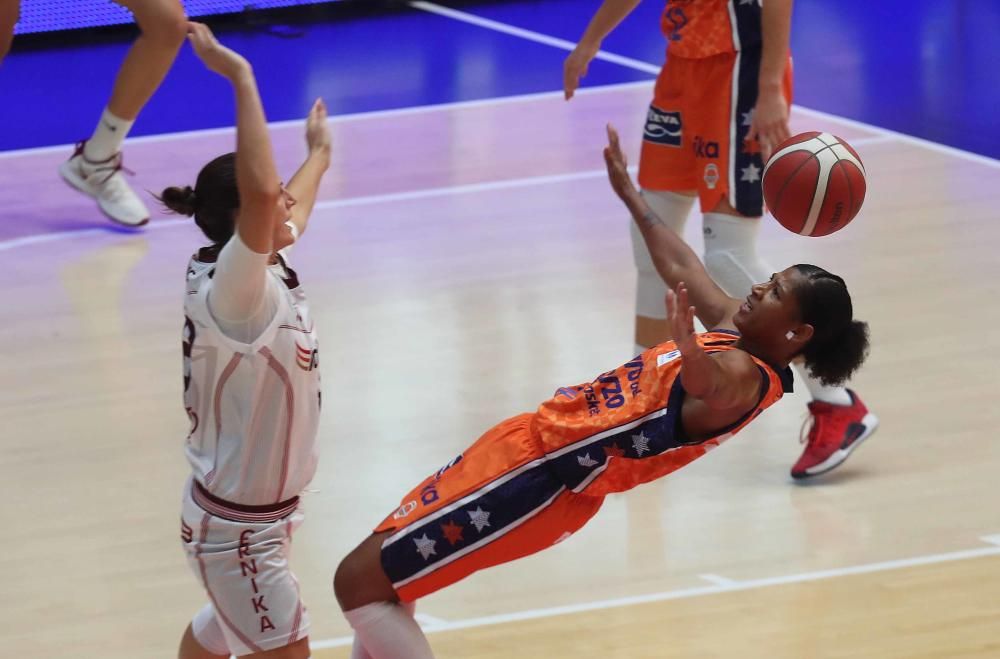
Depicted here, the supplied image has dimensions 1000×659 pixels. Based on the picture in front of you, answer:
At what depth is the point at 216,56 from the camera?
9.66 feet

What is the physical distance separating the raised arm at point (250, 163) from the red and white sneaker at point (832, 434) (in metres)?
2.55

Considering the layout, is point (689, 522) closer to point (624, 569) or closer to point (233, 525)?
point (624, 569)

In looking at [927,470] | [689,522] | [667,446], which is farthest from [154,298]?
[667,446]

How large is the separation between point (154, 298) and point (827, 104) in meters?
4.51

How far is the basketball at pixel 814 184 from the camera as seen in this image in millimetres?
4312

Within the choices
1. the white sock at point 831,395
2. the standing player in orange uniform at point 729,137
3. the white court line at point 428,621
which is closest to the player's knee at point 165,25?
the standing player in orange uniform at point 729,137

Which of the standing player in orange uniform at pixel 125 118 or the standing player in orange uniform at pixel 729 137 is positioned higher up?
the standing player in orange uniform at pixel 729 137

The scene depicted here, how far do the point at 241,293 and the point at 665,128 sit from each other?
2.55 metres

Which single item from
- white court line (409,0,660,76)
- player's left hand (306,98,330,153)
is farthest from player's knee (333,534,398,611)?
white court line (409,0,660,76)

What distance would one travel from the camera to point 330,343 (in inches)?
246

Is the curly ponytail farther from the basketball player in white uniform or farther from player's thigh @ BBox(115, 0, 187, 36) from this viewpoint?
player's thigh @ BBox(115, 0, 187, 36)

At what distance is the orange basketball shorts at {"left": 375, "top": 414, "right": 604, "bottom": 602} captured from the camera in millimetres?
3418

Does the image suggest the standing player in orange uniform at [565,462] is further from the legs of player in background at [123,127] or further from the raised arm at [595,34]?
the legs of player in background at [123,127]

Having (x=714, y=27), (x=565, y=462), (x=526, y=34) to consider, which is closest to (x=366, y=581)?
(x=565, y=462)
